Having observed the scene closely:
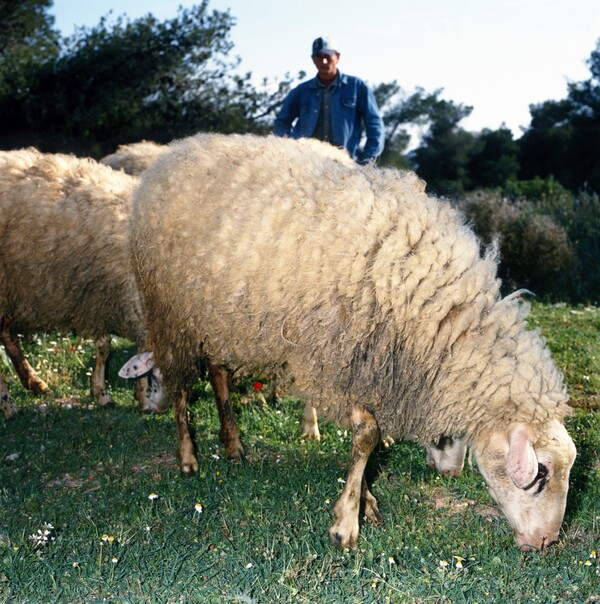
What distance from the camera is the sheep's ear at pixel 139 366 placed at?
14.9 ft

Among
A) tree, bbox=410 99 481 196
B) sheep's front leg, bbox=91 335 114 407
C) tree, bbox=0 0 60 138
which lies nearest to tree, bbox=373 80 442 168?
tree, bbox=410 99 481 196

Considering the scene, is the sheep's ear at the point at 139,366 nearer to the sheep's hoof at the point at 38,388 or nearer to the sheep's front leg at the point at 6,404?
the sheep's front leg at the point at 6,404

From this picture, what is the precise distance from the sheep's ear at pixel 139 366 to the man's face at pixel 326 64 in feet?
9.26

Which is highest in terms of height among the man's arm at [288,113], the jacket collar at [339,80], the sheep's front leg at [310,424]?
the jacket collar at [339,80]

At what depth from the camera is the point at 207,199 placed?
12.0 ft

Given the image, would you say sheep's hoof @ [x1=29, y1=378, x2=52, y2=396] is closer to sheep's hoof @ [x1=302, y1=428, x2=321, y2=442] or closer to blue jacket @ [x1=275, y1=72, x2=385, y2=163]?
sheep's hoof @ [x1=302, y1=428, x2=321, y2=442]

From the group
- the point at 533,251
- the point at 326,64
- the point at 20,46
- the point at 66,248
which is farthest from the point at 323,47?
the point at 20,46

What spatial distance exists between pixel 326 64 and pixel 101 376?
3.08m

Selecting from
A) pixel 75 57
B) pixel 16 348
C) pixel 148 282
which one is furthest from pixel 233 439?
pixel 75 57

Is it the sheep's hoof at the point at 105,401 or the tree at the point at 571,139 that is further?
the tree at the point at 571,139

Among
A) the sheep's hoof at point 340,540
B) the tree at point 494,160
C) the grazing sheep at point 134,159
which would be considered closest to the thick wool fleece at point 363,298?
the sheep's hoof at point 340,540

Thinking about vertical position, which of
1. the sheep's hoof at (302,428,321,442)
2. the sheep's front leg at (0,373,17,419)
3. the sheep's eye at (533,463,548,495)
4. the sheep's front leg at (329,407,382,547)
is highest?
the sheep's eye at (533,463,548,495)

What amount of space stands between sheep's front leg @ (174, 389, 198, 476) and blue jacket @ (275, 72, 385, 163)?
9.13 ft

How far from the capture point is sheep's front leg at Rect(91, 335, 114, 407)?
17.7 feet
